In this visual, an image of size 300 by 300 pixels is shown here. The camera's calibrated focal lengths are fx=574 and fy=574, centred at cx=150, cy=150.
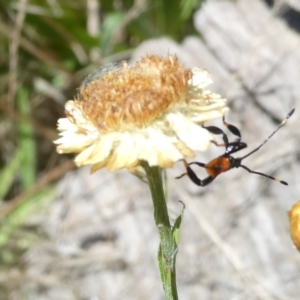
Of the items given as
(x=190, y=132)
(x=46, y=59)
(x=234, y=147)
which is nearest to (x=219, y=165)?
Result: (x=234, y=147)

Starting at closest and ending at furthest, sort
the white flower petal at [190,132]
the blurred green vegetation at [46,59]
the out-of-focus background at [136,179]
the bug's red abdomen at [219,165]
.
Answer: the white flower petal at [190,132]
the bug's red abdomen at [219,165]
the out-of-focus background at [136,179]
the blurred green vegetation at [46,59]

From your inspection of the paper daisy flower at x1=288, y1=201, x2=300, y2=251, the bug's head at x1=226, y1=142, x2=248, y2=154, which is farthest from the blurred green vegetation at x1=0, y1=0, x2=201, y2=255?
the paper daisy flower at x1=288, y1=201, x2=300, y2=251

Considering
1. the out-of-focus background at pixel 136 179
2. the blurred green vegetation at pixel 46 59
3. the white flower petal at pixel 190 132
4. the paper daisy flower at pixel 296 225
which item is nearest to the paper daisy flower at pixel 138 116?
the white flower petal at pixel 190 132

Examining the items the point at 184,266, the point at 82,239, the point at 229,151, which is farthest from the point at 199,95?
the point at 82,239

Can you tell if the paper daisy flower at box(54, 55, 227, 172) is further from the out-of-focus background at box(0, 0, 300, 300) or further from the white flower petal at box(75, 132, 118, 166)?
the out-of-focus background at box(0, 0, 300, 300)

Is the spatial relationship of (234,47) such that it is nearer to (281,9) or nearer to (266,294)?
(281,9)

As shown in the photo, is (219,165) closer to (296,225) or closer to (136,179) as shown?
(296,225)

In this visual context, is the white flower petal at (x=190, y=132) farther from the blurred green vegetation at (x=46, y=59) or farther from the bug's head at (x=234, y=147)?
the blurred green vegetation at (x=46, y=59)
